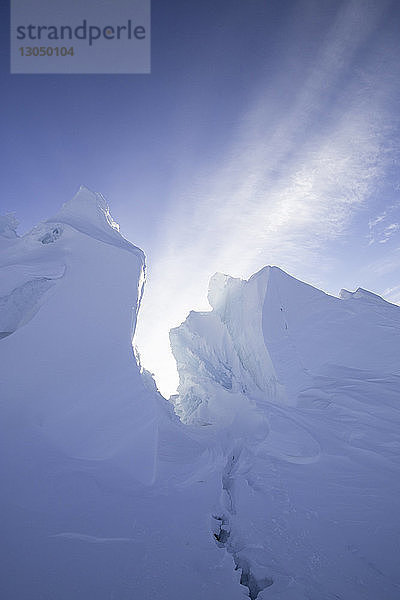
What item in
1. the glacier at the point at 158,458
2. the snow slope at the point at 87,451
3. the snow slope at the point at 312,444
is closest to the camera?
the snow slope at the point at 87,451

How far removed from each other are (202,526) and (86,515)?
1.92m

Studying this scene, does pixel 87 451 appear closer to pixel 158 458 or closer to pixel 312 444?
pixel 158 458

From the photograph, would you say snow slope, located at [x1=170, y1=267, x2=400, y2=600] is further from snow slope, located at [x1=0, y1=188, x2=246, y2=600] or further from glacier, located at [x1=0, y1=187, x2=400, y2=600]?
snow slope, located at [x1=0, y1=188, x2=246, y2=600]

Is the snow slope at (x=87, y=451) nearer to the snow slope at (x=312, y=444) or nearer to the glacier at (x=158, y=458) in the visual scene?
the glacier at (x=158, y=458)

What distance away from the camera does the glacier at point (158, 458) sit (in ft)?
12.0

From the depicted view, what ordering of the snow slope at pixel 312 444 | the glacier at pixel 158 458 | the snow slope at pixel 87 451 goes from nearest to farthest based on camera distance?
the snow slope at pixel 87 451, the glacier at pixel 158 458, the snow slope at pixel 312 444

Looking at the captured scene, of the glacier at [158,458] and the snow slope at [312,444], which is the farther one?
the snow slope at [312,444]

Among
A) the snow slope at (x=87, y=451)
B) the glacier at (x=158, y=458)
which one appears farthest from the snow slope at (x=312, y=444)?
the snow slope at (x=87, y=451)

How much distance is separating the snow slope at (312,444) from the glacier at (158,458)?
37 mm

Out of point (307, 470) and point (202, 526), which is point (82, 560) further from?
point (307, 470)

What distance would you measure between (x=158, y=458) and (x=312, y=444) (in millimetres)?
4050

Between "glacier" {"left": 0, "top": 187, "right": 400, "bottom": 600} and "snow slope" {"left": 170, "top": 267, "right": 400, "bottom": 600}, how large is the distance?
0.04m

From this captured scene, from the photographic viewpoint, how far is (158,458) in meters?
7.23

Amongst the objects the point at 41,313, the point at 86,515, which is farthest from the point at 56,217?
the point at 86,515
